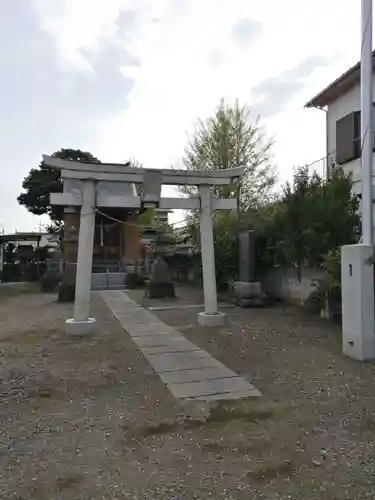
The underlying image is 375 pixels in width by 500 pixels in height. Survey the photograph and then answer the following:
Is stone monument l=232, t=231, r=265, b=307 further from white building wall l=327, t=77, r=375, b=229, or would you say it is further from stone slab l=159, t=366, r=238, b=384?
stone slab l=159, t=366, r=238, b=384

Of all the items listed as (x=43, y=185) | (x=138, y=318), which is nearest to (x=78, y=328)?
(x=138, y=318)

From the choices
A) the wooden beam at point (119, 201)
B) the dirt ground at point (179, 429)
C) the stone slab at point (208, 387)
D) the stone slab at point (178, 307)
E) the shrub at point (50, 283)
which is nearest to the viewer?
the dirt ground at point (179, 429)

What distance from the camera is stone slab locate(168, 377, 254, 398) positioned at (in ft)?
14.4

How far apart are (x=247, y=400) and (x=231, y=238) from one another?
8846mm

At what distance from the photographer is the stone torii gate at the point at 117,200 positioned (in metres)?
7.67

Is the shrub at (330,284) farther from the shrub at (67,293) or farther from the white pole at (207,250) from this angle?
the shrub at (67,293)

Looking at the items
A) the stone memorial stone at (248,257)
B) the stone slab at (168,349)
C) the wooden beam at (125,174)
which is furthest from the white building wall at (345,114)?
the stone slab at (168,349)

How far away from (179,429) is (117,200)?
5332mm

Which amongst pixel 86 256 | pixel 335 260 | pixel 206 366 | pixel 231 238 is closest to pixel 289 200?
pixel 335 260

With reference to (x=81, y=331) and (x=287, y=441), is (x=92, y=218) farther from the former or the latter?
(x=287, y=441)

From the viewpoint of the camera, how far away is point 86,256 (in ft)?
25.5

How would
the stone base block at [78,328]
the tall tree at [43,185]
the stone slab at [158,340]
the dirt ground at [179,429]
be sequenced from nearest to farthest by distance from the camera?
1. the dirt ground at [179,429]
2. the stone slab at [158,340]
3. the stone base block at [78,328]
4. the tall tree at [43,185]

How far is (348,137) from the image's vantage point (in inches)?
483

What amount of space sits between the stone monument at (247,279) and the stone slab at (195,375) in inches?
226
